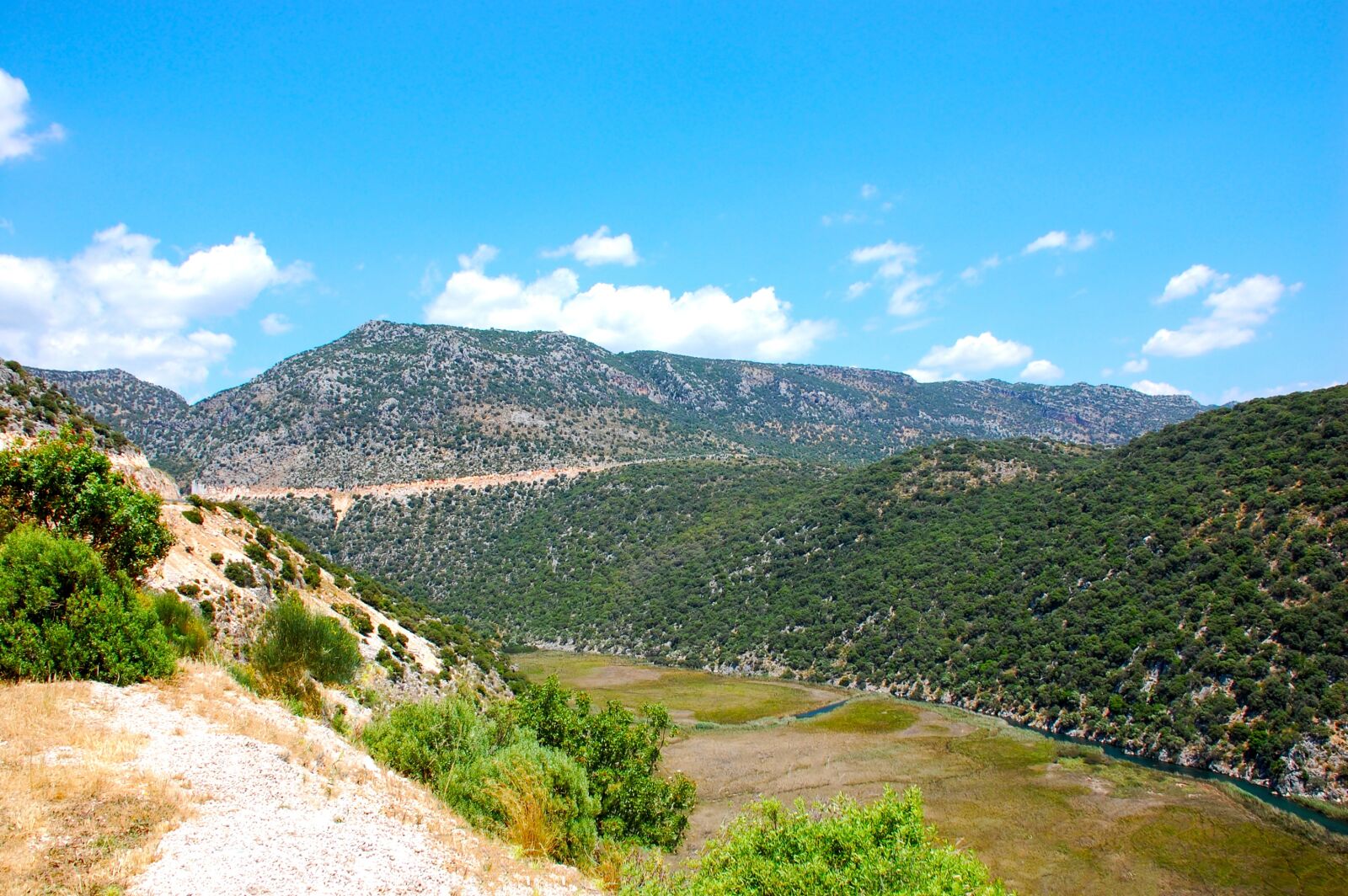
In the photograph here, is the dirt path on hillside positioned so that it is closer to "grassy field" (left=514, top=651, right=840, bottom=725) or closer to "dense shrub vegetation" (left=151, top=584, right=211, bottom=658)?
"grassy field" (left=514, top=651, right=840, bottom=725)

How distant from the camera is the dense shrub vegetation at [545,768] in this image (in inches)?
519

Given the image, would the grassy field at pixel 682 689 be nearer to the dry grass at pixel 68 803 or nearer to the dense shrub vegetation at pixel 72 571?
the dense shrub vegetation at pixel 72 571

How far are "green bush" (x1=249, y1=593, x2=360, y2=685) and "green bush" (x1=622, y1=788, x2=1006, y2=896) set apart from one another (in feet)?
31.6

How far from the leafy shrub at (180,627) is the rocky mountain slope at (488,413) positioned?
79.4 m

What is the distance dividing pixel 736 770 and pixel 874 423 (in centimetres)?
12551

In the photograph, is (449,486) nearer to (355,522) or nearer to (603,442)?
(355,522)

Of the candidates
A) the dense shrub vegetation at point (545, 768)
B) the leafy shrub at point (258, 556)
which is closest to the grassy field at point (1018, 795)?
the dense shrub vegetation at point (545, 768)

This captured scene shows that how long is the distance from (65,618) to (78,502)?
5015mm

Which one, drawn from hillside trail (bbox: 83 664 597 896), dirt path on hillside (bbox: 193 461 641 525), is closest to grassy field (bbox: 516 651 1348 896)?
hillside trail (bbox: 83 664 597 896)

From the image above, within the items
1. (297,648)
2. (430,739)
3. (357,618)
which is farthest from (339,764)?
(357,618)

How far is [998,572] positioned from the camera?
5669 centimetres

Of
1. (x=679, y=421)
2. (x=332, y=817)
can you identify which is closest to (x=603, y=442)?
(x=679, y=421)

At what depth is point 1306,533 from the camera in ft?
129

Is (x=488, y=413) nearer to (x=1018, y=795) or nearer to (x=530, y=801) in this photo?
(x=1018, y=795)
